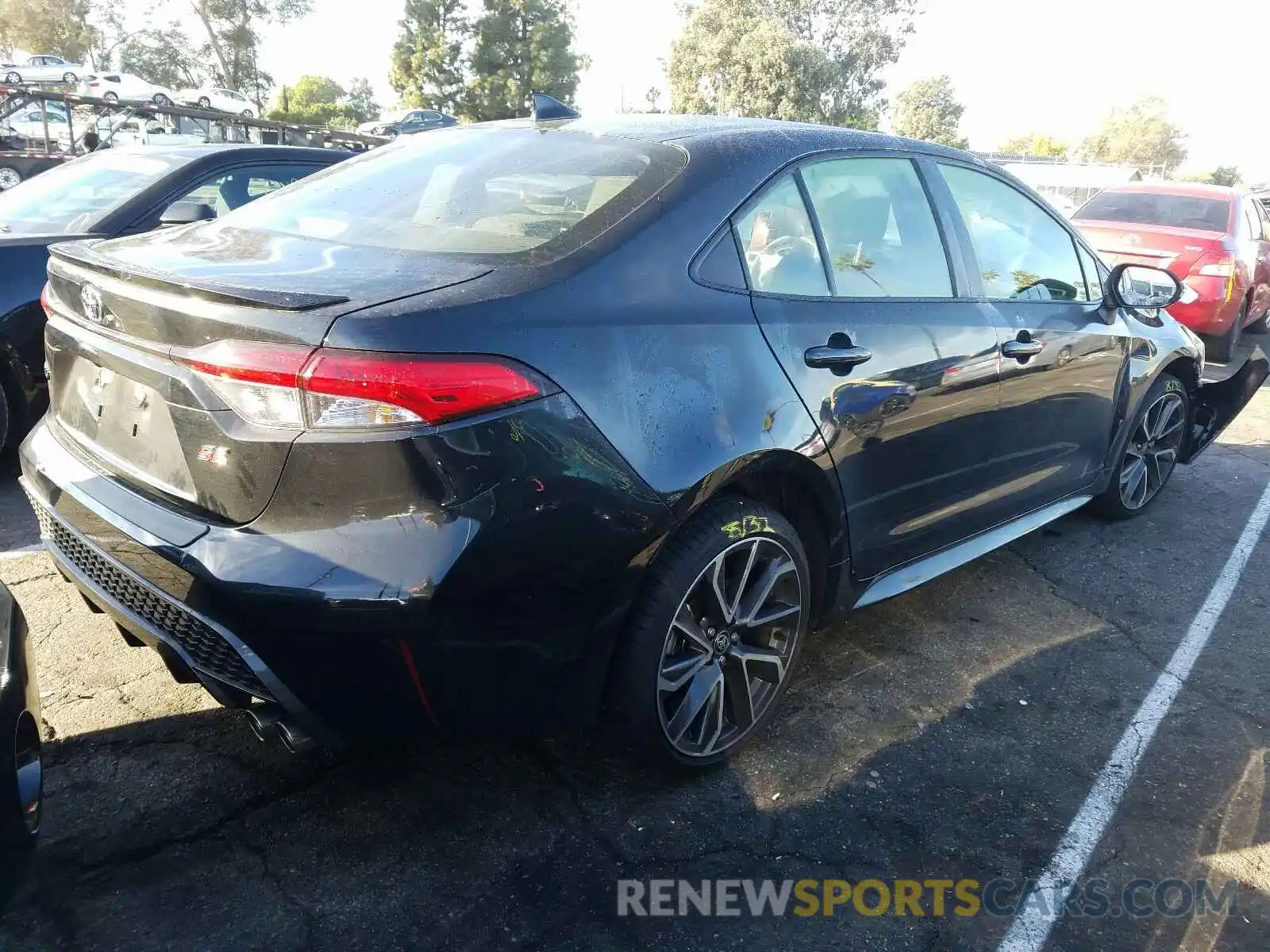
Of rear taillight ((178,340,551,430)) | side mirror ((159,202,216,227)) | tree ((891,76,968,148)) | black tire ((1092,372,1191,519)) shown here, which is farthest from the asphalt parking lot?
tree ((891,76,968,148))

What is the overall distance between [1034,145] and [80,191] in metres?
85.2

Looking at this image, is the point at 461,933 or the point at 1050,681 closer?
the point at 461,933

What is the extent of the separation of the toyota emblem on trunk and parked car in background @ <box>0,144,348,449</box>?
1960mm

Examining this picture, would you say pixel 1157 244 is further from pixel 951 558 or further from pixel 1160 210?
pixel 951 558

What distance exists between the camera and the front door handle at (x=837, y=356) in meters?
2.45

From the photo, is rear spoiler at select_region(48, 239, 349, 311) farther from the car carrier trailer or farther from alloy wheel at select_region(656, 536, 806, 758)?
the car carrier trailer

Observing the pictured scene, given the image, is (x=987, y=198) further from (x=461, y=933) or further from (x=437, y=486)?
(x=461, y=933)

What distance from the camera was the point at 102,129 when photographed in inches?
674

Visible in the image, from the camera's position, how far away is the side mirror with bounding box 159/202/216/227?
398 cm

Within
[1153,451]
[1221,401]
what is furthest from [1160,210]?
[1153,451]

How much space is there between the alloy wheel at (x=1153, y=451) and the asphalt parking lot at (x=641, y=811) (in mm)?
1286

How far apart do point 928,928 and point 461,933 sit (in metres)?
1.02

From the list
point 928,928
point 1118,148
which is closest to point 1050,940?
point 928,928

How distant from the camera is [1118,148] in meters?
82.6
